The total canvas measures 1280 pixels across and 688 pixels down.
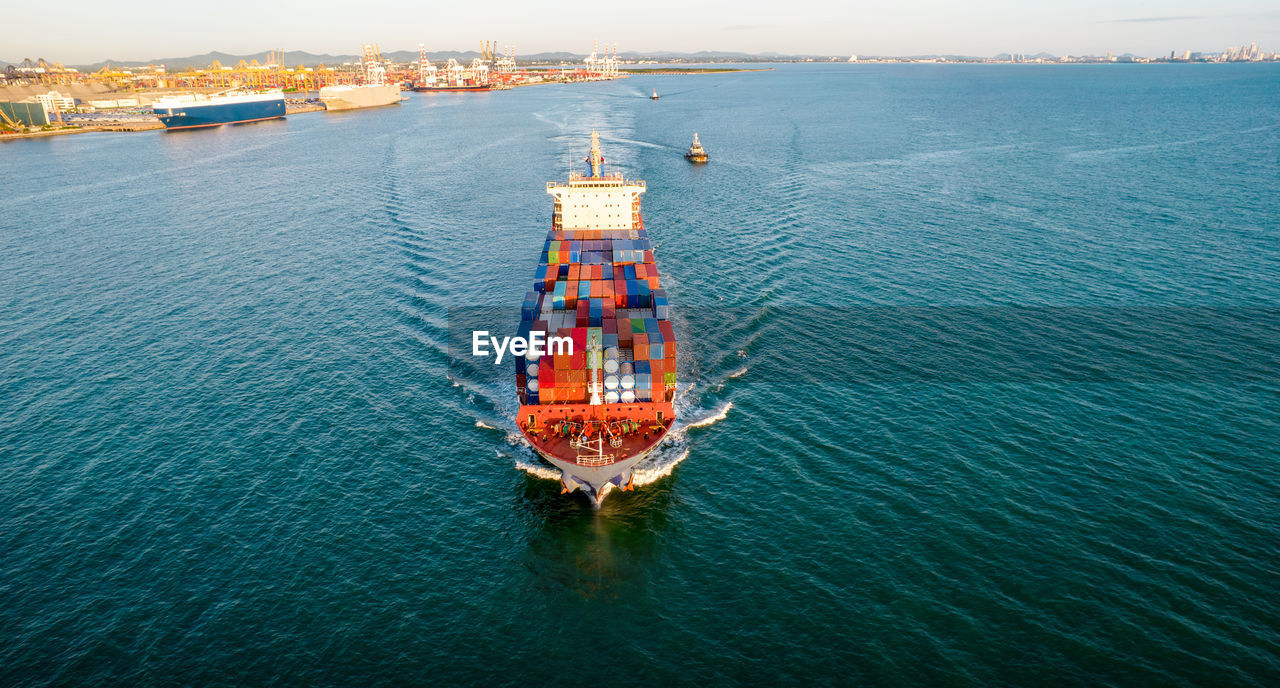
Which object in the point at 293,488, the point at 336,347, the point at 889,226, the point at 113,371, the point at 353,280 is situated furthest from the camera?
the point at 889,226

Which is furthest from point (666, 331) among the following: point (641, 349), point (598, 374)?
point (598, 374)

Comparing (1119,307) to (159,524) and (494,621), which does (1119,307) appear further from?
(159,524)

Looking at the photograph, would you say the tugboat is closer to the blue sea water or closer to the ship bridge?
the blue sea water

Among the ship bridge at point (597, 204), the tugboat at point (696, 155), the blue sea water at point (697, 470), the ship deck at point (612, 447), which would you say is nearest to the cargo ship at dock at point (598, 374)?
the ship deck at point (612, 447)

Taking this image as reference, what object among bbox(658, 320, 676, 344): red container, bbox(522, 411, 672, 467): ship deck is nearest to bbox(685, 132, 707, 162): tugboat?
bbox(658, 320, 676, 344): red container

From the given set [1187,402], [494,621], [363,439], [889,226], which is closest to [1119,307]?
[1187,402]

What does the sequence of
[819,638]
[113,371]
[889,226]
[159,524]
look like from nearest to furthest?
[819,638] < [159,524] < [113,371] < [889,226]

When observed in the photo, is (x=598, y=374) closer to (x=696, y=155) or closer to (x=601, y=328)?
(x=601, y=328)
